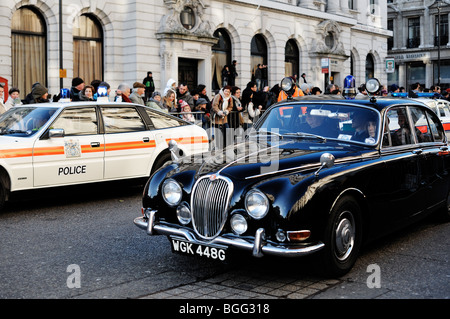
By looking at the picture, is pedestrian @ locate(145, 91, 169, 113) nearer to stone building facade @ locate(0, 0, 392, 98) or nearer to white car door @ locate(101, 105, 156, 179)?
white car door @ locate(101, 105, 156, 179)

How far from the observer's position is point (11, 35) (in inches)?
803

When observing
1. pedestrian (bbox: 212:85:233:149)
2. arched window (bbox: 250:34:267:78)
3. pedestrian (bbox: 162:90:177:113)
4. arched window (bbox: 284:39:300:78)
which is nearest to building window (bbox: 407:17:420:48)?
arched window (bbox: 284:39:300:78)

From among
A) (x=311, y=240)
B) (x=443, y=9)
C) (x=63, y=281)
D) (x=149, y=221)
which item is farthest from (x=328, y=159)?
(x=443, y=9)

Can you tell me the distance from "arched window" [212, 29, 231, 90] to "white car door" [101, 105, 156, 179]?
59.8 ft

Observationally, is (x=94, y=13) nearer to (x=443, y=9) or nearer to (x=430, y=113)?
(x=430, y=113)

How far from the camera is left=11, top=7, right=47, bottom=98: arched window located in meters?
20.6

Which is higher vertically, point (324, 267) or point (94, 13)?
point (94, 13)

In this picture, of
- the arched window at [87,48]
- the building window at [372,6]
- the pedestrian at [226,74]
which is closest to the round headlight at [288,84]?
the arched window at [87,48]

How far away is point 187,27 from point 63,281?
2090 cm

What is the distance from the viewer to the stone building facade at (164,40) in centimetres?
2100

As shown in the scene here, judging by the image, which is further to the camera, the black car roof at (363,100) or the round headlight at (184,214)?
the black car roof at (363,100)

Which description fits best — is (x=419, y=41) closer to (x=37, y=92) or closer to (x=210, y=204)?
(x=37, y=92)

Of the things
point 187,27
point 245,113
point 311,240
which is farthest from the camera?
point 187,27

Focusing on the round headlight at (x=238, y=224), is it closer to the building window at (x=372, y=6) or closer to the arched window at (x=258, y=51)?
the arched window at (x=258, y=51)
